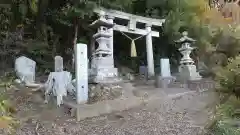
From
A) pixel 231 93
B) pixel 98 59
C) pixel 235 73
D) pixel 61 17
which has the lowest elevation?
pixel 231 93

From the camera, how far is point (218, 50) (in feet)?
25.9

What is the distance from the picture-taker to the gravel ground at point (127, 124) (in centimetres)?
418

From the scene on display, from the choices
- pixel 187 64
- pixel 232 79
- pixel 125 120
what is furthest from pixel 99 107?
pixel 187 64

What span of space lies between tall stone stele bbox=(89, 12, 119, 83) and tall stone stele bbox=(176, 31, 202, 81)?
282 cm

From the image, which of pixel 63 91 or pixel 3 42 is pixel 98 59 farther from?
pixel 3 42

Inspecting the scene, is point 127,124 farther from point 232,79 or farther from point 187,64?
point 187,64

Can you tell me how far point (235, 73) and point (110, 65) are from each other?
3.65m

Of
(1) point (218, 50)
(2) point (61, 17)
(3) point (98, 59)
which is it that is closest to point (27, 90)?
(3) point (98, 59)

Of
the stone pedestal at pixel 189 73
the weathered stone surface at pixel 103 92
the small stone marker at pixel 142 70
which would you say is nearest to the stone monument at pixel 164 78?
the stone pedestal at pixel 189 73

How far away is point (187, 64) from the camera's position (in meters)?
9.08

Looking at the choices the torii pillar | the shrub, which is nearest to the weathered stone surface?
the shrub

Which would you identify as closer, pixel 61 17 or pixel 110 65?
pixel 110 65

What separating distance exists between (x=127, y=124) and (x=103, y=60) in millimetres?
2704

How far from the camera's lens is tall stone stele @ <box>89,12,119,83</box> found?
21.6 ft
